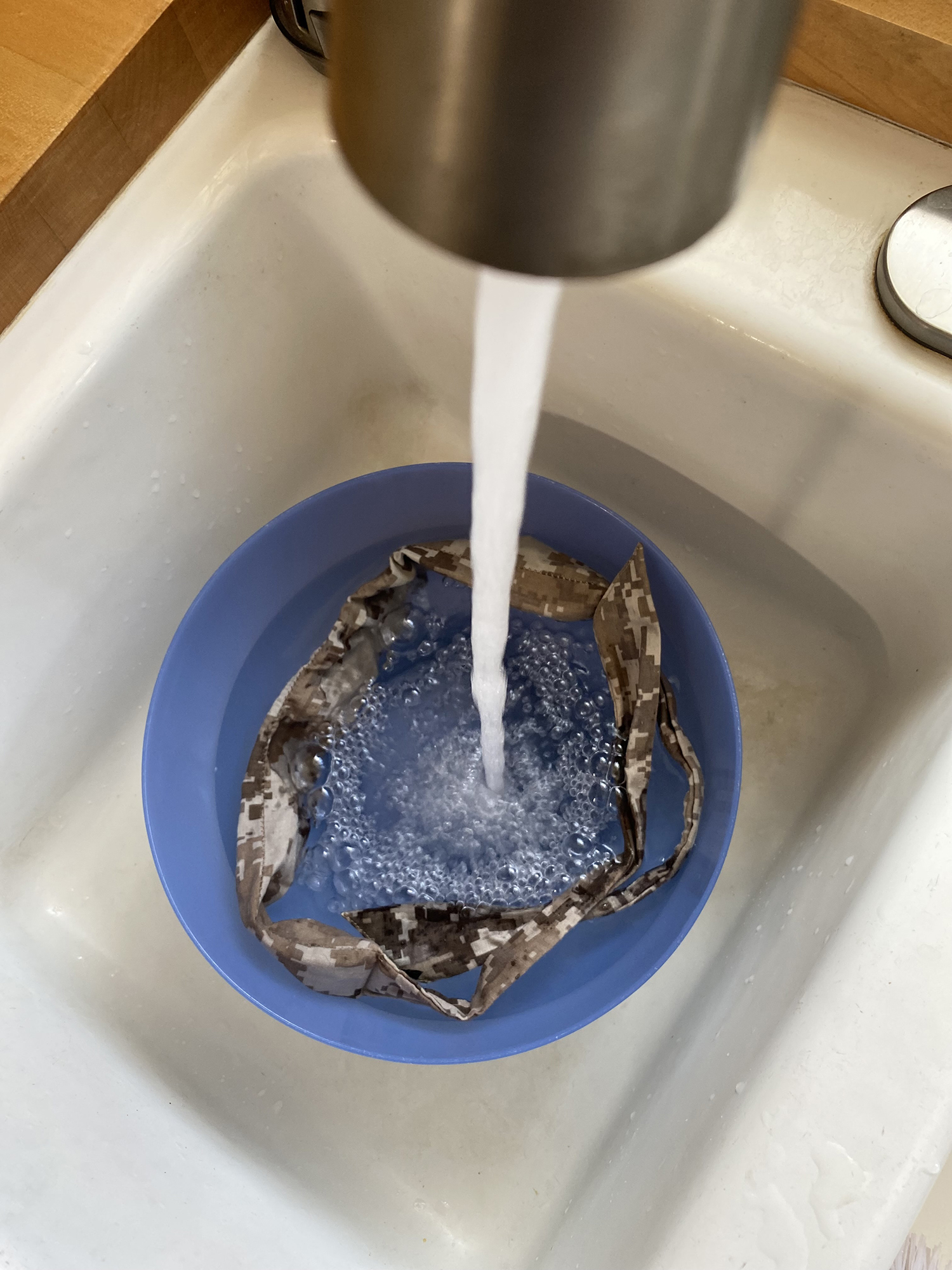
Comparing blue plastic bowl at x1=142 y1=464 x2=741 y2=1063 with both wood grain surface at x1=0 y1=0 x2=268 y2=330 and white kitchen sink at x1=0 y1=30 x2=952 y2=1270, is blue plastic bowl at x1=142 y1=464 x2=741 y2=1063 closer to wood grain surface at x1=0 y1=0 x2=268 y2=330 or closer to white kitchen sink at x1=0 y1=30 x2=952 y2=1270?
white kitchen sink at x1=0 y1=30 x2=952 y2=1270

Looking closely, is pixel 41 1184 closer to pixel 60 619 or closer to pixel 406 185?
pixel 60 619

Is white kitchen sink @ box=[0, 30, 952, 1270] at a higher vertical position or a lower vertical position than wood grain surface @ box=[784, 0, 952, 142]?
lower

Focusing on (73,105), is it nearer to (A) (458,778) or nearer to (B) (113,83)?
(B) (113,83)

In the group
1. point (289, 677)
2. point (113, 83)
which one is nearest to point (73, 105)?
point (113, 83)

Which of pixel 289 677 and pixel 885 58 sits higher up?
pixel 885 58

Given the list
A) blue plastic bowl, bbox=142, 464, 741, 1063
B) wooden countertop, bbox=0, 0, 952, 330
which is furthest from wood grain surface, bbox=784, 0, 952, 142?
blue plastic bowl, bbox=142, 464, 741, 1063
